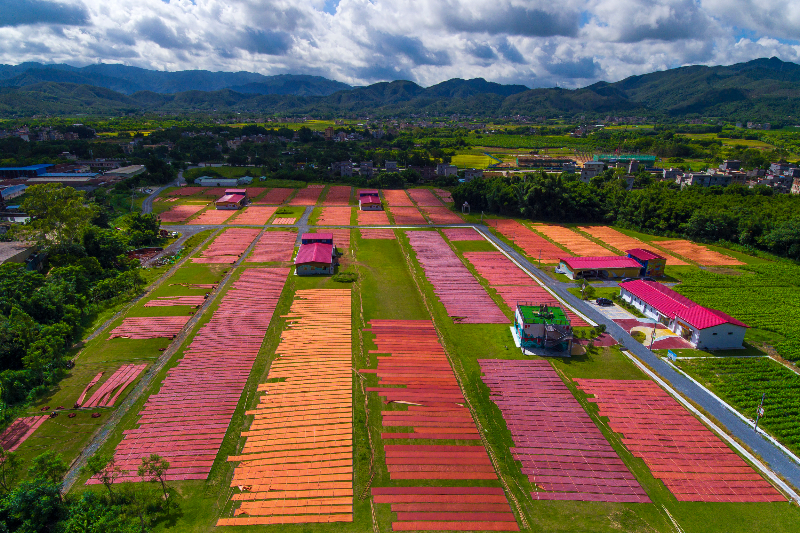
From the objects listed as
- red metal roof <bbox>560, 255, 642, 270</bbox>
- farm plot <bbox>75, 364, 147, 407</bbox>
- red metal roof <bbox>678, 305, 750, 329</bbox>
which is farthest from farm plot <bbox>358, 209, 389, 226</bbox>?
red metal roof <bbox>678, 305, 750, 329</bbox>

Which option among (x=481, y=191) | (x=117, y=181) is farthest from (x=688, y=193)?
(x=117, y=181)

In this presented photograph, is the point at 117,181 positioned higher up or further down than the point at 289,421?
higher up

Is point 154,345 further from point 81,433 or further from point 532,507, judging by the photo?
point 532,507

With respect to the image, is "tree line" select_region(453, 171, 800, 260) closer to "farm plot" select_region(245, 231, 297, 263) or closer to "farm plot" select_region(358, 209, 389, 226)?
"farm plot" select_region(358, 209, 389, 226)

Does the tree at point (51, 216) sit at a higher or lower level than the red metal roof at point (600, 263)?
higher

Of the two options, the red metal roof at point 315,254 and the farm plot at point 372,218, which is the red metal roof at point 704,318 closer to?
the red metal roof at point 315,254

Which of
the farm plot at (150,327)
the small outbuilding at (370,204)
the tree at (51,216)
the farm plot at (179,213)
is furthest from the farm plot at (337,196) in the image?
the farm plot at (150,327)
